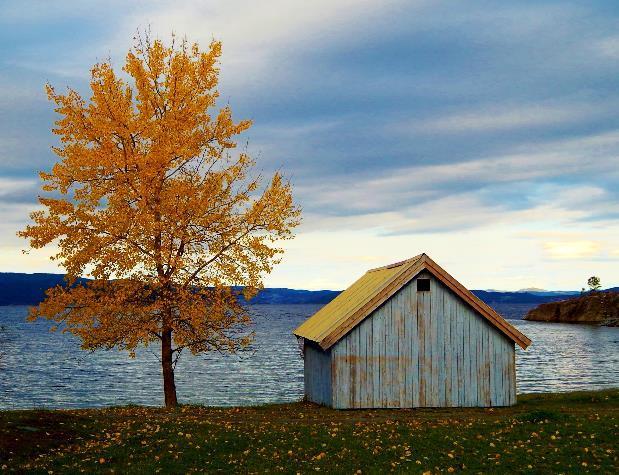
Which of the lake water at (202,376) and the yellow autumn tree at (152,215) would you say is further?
the lake water at (202,376)

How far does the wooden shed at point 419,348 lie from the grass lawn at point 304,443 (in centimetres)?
431

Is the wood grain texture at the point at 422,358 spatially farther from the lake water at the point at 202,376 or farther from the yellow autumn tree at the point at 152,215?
the lake water at the point at 202,376

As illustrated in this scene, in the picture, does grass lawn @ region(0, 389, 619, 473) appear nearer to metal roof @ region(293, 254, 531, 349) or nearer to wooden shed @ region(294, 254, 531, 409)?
wooden shed @ region(294, 254, 531, 409)

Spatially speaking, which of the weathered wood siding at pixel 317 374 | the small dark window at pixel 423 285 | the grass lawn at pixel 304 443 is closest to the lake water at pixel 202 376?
the weathered wood siding at pixel 317 374

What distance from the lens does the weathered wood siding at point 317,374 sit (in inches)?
1244

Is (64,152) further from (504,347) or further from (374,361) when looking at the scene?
(504,347)

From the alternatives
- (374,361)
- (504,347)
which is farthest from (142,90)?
(504,347)

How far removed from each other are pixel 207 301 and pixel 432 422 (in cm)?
1122

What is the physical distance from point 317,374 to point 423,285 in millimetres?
7363

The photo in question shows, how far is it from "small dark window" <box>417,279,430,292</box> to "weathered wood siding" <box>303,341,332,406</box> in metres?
5.09

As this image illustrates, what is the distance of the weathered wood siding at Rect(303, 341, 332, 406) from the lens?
3160 cm

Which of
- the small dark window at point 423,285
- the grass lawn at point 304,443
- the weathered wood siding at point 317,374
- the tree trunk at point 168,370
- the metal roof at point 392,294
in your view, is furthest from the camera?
the tree trunk at point 168,370

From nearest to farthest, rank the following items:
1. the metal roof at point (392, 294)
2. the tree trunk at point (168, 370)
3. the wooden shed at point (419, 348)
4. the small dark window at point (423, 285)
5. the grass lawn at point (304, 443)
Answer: the grass lawn at point (304, 443) < the metal roof at point (392, 294) < the wooden shed at point (419, 348) < the small dark window at point (423, 285) < the tree trunk at point (168, 370)

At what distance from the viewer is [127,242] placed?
2959 cm
